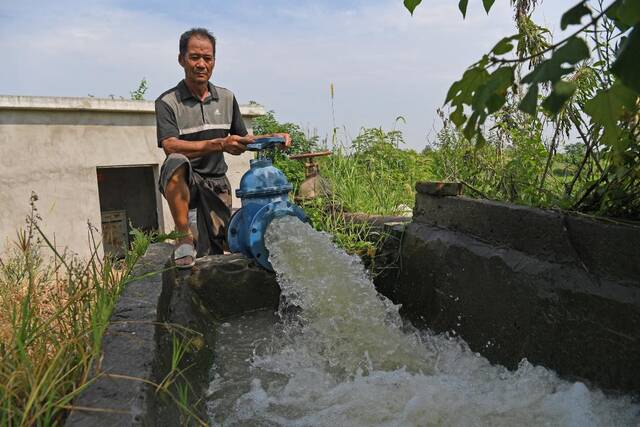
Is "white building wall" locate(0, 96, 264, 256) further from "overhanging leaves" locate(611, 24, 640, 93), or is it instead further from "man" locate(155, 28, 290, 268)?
"overhanging leaves" locate(611, 24, 640, 93)

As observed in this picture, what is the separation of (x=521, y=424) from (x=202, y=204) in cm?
262

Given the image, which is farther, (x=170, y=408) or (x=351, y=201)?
(x=351, y=201)

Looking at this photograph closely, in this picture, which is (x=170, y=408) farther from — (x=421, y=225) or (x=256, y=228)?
(x=421, y=225)

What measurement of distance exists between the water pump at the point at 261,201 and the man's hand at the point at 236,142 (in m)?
0.03

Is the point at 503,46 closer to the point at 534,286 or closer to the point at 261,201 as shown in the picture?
the point at 534,286

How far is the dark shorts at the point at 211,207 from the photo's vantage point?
12.8 ft

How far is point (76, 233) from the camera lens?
6711 millimetres

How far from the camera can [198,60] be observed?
3.78 metres

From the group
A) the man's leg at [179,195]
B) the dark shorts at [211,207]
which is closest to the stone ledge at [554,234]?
the man's leg at [179,195]

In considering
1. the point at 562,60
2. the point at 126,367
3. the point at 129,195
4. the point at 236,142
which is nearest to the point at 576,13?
the point at 562,60

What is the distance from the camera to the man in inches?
136

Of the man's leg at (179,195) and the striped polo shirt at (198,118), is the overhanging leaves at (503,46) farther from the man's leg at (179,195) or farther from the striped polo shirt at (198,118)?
the striped polo shirt at (198,118)

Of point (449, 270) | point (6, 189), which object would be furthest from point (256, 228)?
point (6, 189)

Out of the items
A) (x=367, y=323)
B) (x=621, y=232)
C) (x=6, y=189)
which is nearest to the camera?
(x=621, y=232)
